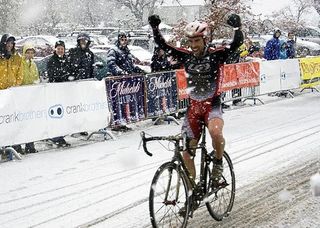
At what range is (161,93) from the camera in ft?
48.0

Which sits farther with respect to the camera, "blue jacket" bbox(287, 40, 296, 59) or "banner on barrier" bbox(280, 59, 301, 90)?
"blue jacket" bbox(287, 40, 296, 59)

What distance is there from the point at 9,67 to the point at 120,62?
3.22 m

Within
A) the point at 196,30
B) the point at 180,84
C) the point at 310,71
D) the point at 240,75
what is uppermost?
the point at 196,30

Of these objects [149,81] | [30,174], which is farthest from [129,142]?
[30,174]

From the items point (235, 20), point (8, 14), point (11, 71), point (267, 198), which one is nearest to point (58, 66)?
point (11, 71)

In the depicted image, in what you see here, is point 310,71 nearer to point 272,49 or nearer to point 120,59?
point 272,49

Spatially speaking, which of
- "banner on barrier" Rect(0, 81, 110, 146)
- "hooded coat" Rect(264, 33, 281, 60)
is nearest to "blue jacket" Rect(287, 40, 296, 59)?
"hooded coat" Rect(264, 33, 281, 60)

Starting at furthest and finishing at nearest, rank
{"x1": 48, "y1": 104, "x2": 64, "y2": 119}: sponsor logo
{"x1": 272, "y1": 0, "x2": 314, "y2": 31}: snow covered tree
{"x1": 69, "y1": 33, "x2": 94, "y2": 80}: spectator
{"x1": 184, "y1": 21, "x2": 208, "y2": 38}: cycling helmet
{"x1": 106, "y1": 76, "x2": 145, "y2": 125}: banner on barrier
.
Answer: {"x1": 272, "y1": 0, "x2": 314, "y2": 31}: snow covered tree
{"x1": 106, "y1": 76, "x2": 145, "y2": 125}: banner on barrier
{"x1": 69, "y1": 33, "x2": 94, "y2": 80}: spectator
{"x1": 48, "y1": 104, "x2": 64, "y2": 119}: sponsor logo
{"x1": 184, "y1": 21, "x2": 208, "y2": 38}: cycling helmet

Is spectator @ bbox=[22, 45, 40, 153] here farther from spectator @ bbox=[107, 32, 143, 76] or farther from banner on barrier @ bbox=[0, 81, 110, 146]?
spectator @ bbox=[107, 32, 143, 76]

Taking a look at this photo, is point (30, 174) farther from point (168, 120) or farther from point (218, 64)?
point (168, 120)

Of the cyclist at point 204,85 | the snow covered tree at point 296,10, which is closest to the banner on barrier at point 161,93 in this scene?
the cyclist at point 204,85

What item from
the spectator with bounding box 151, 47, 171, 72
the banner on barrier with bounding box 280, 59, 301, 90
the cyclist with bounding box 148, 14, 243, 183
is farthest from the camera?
the banner on barrier with bounding box 280, 59, 301, 90

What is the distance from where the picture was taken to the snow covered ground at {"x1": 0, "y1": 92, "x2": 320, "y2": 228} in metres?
7.09

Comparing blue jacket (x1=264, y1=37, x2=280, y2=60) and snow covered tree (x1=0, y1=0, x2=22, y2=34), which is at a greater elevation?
snow covered tree (x1=0, y1=0, x2=22, y2=34)
